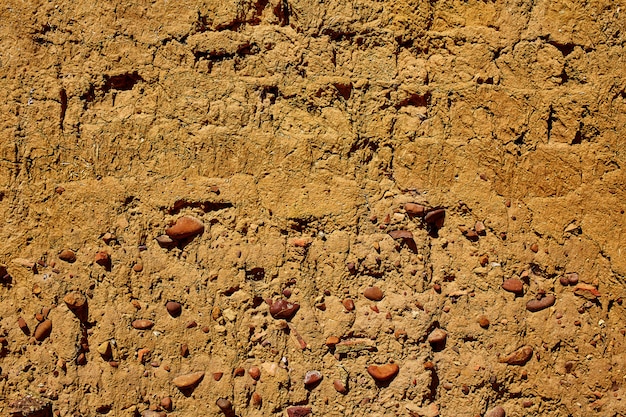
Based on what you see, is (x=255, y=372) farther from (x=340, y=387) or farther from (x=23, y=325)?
(x=23, y=325)

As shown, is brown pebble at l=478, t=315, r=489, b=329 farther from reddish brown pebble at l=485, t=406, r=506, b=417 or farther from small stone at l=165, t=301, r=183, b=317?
small stone at l=165, t=301, r=183, b=317

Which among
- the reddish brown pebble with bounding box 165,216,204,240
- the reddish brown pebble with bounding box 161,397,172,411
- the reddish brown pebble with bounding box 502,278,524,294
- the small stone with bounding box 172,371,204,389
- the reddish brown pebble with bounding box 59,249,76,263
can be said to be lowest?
the reddish brown pebble with bounding box 161,397,172,411

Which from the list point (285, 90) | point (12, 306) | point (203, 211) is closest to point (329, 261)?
point (203, 211)

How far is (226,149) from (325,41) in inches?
17.2

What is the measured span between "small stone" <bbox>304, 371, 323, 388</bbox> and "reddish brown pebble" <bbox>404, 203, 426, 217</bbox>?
0.55m

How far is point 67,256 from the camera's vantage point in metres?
1.93

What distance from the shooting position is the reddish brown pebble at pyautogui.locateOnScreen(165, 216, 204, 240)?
6.36ft

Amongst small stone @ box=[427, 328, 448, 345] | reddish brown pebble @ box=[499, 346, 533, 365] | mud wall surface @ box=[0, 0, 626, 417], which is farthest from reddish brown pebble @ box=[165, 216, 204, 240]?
reddish brown pebble @ box=[499, 346, 533, 365]

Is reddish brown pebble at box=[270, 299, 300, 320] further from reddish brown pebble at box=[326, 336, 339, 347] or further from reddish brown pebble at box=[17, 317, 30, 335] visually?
Answer: reddish brown pebble at box=[17, 317, 30, 335]

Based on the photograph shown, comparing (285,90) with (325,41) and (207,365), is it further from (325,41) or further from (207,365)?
(207,365)

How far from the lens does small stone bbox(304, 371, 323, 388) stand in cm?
195

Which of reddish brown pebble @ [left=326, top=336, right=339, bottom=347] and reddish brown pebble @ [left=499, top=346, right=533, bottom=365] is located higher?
reddish brown pebble @ [left=499, top=346, right=533, bottom=365]

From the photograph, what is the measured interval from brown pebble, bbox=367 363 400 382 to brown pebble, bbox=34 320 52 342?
0.95 metres

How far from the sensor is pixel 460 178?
6.49 feet
